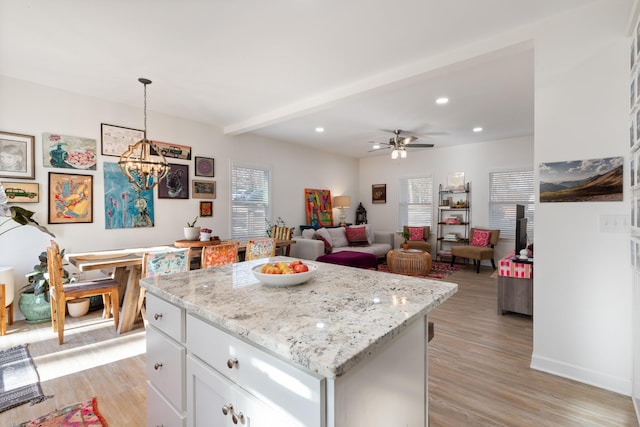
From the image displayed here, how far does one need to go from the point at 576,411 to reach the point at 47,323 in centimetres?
483

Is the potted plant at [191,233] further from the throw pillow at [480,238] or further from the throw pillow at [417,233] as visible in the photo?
the throw pillow at [480,238]

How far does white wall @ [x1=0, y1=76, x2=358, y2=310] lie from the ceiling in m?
0.20

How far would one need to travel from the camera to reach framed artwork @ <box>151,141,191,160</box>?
4.33m

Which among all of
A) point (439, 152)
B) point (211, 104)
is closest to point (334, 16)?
point (211, 104)

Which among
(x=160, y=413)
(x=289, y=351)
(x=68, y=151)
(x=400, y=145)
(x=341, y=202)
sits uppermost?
(x=400, y=145)

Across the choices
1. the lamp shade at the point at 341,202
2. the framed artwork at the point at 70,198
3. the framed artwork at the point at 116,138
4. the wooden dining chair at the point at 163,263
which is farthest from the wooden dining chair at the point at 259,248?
the lamp shade at the point at 341,202

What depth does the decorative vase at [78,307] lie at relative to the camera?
3.43m

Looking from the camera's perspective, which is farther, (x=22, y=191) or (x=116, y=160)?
(x=116, y=160)

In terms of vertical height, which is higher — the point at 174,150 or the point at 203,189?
the point at 174,150

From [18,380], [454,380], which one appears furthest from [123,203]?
[454,380]

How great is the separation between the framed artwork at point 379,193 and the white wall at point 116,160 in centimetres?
209

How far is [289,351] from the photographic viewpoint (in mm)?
810

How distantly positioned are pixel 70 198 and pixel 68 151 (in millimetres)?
565

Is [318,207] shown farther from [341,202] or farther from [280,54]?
[280,54]
